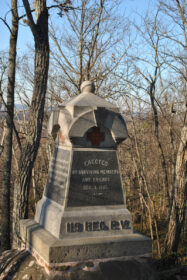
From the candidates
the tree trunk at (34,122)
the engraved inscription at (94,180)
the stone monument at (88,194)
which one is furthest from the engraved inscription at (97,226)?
the tree trunk at (34,122)

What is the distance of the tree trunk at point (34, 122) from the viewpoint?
21.3ft

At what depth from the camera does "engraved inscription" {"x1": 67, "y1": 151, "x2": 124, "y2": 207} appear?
406 cm

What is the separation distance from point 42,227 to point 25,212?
7.85 feet

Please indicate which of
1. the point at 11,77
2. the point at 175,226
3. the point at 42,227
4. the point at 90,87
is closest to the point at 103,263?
the point at 42,227

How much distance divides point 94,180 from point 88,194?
0.20 m

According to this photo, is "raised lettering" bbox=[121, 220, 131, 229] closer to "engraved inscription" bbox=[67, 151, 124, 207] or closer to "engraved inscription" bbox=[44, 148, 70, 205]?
"engraved inscription" bbox=[67, 151, 124, 207]

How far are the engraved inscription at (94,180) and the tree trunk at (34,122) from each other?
2616 mm

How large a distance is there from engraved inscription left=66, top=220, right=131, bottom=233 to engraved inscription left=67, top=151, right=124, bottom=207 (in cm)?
25

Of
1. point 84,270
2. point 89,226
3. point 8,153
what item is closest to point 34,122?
point 8,153

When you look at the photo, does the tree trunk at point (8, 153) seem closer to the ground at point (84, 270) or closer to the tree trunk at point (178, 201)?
the ground at point (84, 270)

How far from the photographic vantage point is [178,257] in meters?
7.12

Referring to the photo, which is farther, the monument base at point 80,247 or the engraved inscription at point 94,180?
the engraved inscription at point 94,180

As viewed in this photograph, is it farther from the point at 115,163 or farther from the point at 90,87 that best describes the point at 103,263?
the point at 90,87

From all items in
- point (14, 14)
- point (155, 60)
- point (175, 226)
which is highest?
point (14, 14)
